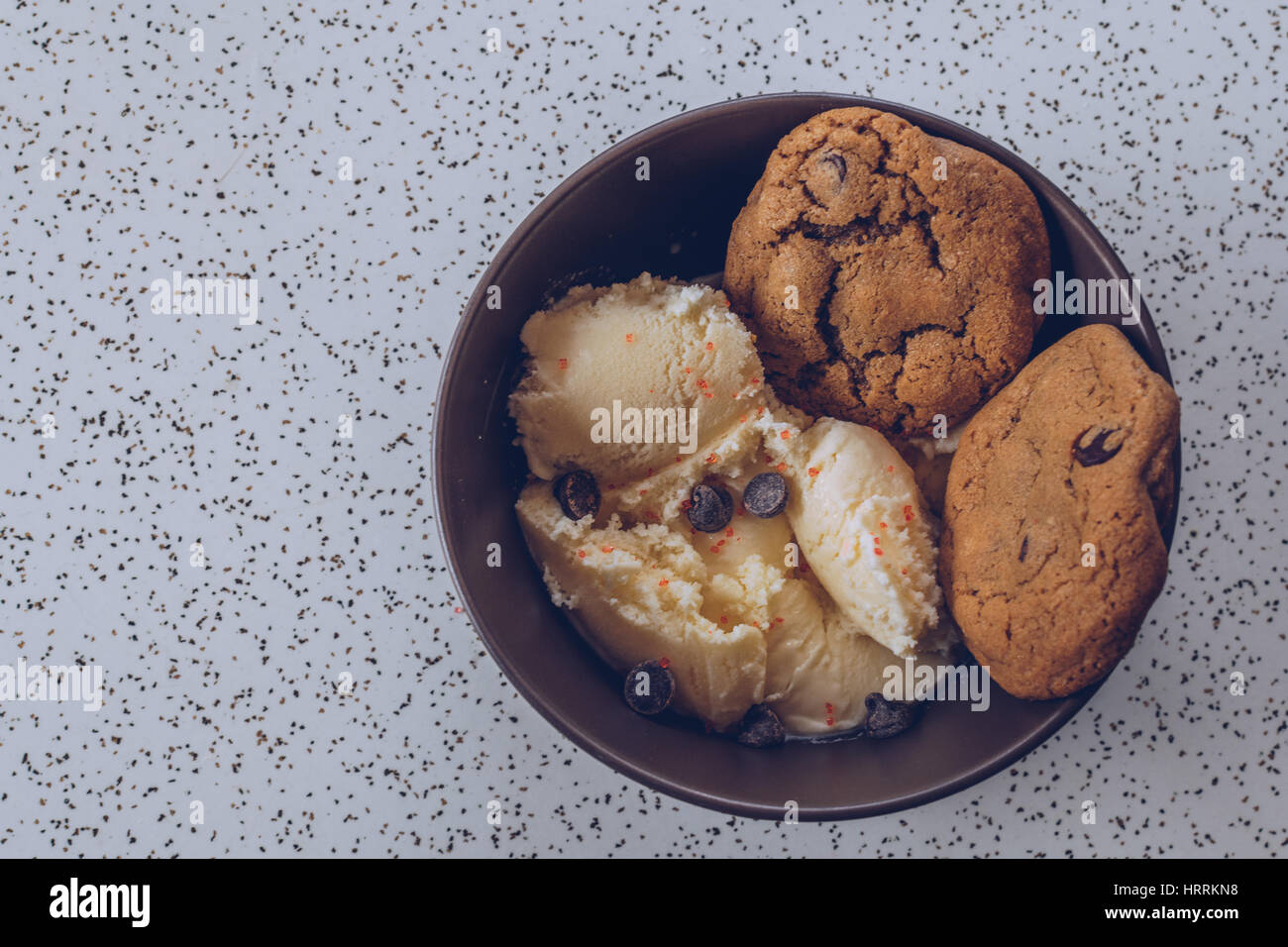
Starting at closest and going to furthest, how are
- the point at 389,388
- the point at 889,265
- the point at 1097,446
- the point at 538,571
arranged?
the point at 1097,446 < the point at 889,265 < the point at 538,571 < the point at 389,388

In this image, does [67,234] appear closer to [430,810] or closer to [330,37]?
[330,37]

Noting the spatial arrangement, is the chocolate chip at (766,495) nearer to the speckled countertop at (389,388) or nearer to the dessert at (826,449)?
the dessert at (826,449)

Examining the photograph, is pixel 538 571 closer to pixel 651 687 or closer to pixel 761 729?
pixel 651 687

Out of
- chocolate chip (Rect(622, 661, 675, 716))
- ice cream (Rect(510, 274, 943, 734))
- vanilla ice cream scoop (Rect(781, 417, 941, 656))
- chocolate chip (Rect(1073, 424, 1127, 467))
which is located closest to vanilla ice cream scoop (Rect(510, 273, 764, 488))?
ice cream (Rect(510, 274, 943, 734))

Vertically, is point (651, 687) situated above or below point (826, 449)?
below

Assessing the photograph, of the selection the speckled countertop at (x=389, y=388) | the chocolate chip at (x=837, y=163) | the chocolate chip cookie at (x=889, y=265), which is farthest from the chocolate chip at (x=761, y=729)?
the chocolate chip at (x=837, y=163)

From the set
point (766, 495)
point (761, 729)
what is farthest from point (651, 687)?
point (766, 495)

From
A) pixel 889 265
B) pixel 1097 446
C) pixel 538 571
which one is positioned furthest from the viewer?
pixel 538 571
